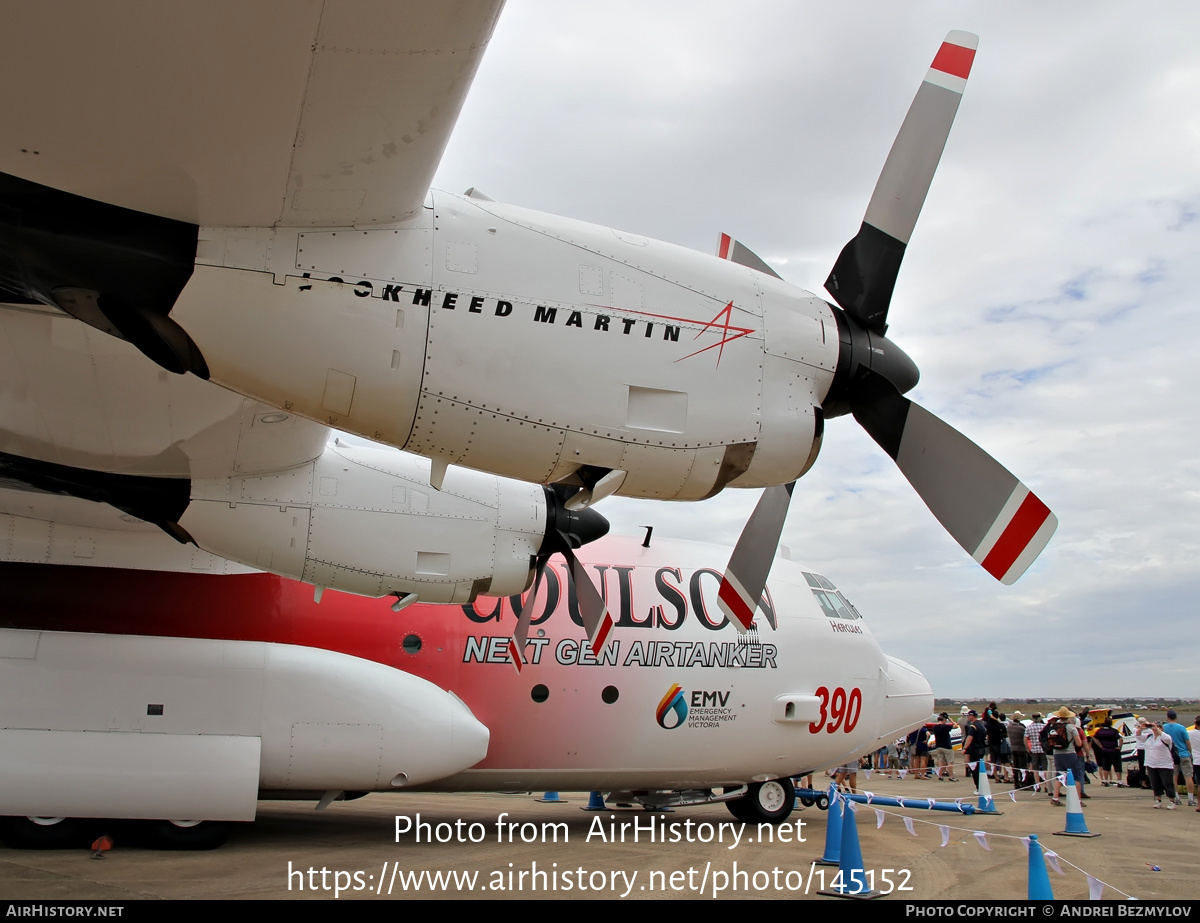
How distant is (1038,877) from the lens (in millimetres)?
6512

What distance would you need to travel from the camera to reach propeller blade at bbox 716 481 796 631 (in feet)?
22.5

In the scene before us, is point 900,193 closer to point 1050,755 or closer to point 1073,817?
point 1073,817

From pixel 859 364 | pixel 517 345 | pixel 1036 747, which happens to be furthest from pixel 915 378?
pixel 1036 747

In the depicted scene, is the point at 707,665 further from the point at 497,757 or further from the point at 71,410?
the point at 71,410

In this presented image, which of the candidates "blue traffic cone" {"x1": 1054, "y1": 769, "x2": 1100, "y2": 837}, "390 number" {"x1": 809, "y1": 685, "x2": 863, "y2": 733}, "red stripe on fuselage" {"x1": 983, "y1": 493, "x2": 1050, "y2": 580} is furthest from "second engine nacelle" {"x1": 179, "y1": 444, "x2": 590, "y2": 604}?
"blue traffic cone" {"x1": 1054, "y1": 769, "x2": 1100, "y2": 837}

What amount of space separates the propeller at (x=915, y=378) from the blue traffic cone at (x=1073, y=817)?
8321 millimetres

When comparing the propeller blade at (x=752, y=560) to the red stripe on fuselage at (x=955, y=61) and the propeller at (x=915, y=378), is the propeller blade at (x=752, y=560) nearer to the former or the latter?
the propeller at (x=915, y=378)

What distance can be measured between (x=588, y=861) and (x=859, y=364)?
6.01 m

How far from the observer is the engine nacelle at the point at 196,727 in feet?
26.4

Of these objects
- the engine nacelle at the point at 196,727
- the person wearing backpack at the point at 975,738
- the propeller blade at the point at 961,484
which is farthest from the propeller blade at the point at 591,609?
the person wearing backpack at the point at 975,738

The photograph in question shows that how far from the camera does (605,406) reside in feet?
14.2

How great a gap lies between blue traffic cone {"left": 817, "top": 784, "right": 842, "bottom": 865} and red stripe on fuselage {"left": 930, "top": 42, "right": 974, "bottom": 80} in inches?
263

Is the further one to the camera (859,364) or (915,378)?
(915,378)
